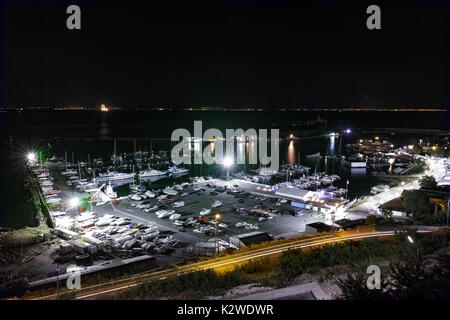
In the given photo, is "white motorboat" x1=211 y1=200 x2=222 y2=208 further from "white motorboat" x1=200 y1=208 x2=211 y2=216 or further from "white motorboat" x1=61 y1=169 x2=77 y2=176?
"white motorboat" x1=61 y1=169 x2=77 y2=176

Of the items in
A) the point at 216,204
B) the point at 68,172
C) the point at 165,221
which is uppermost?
the point at 68,172

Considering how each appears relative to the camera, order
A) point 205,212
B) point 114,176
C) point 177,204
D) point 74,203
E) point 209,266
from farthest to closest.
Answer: point 114,176 < point 74,203 < point 177,204 < point 205,212 < point 209,266

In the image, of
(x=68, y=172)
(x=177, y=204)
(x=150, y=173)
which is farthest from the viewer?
(x=150, y=173)

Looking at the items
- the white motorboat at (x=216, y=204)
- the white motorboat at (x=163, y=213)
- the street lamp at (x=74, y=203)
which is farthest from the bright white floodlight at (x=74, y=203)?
the white motorboat at (x=216, y=204)

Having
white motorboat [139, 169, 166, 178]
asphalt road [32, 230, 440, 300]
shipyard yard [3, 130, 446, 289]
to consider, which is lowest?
shipyard yard [3, 130, 446, 289]

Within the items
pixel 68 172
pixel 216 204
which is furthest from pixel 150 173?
pixel 216 204

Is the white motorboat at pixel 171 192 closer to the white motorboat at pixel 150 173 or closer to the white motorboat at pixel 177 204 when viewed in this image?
the white motorboat at pixel 177 204

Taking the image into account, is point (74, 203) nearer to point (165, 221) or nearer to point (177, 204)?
point (177, 204)

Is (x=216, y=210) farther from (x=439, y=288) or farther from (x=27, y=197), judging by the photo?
(x=27, y=197)

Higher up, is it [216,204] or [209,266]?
[209,266]

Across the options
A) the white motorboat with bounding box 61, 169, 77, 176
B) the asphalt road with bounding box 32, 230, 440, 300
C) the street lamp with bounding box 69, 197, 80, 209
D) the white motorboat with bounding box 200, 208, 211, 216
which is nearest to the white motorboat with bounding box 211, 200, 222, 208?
the white motorboat with bounding box 200, 208, 211, 216
